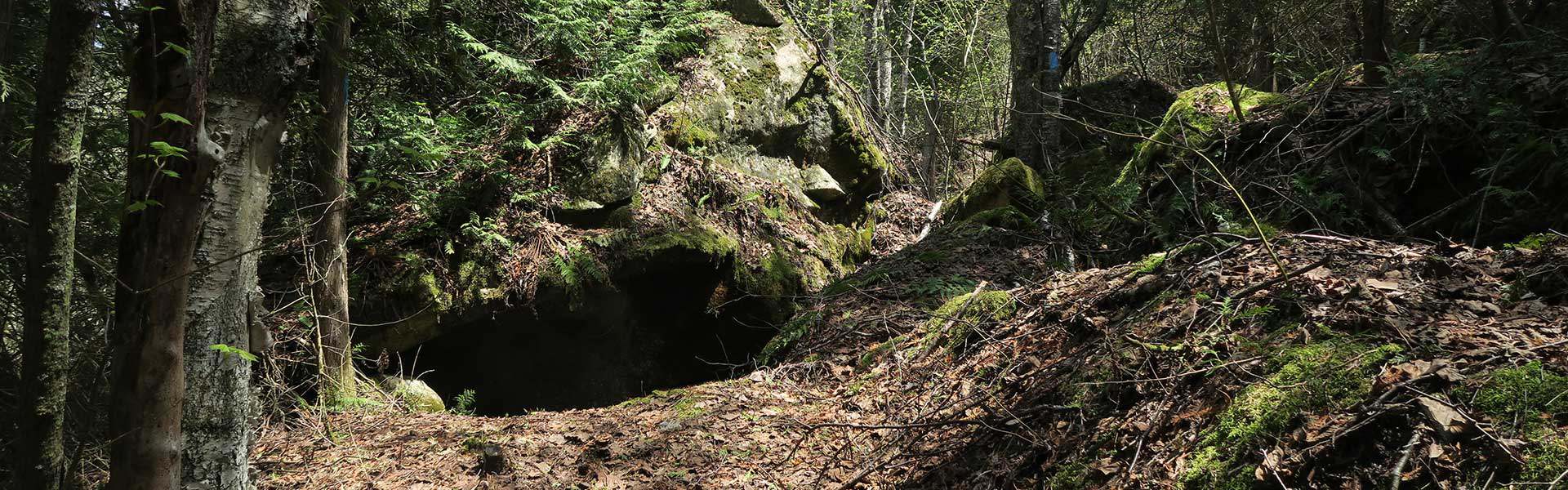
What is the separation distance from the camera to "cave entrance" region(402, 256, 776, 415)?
23.1 feet

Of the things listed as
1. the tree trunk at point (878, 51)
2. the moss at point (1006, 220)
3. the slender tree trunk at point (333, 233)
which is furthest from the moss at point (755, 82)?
the slender tree trunk at point (333, 233)

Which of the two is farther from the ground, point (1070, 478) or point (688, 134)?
point (688, 134)

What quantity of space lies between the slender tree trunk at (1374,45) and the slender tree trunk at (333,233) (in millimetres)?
7468

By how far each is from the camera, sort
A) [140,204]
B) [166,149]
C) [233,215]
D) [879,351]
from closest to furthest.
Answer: [166,149], [140,204], [233,215], [879,351]

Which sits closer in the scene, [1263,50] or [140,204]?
[140,204]

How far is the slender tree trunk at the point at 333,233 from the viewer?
542 centimetres

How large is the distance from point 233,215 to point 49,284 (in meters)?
2.63

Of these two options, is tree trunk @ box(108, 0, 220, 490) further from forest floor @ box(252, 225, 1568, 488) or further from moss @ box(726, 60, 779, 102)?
moss @ box(726, 60, 779, 102)

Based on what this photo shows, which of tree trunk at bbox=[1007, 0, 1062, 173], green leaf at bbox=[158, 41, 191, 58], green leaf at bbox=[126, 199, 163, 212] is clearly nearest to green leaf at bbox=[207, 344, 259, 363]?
green leaf at bbox=[126, 199, 163, 212]

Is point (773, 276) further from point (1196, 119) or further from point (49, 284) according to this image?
point (49, 284)

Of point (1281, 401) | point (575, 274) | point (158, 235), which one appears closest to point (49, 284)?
point (158, 235)

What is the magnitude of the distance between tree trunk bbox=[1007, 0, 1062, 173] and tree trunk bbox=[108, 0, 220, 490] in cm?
722

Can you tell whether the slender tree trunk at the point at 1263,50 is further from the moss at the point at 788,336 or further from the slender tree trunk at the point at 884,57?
the slender tree trunk at the point at 884,57

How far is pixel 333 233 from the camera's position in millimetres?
5711
